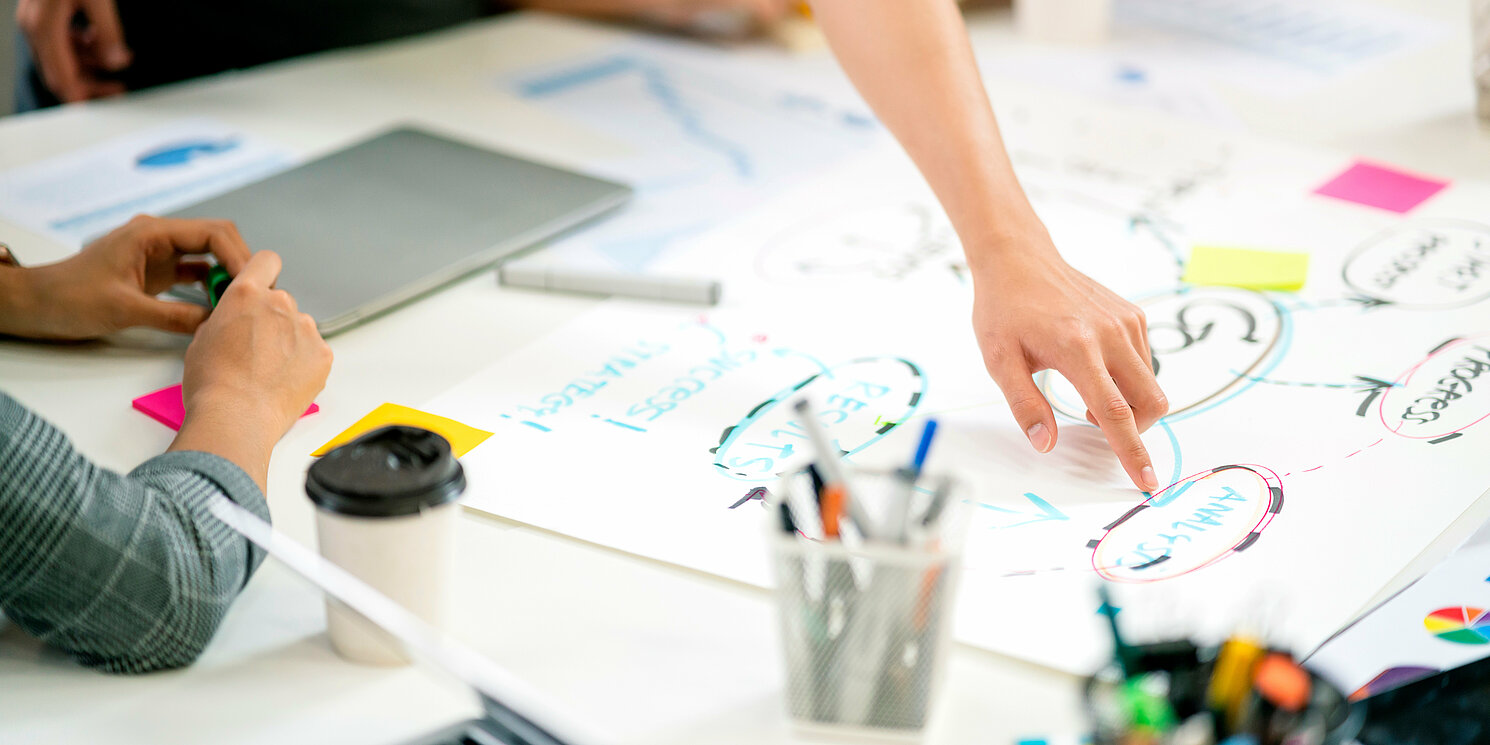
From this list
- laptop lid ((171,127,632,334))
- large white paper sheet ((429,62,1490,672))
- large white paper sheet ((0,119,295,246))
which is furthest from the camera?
large white paper sheet ((0,119,295,246))

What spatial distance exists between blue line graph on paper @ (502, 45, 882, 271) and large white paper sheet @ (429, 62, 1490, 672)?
0.16 ft

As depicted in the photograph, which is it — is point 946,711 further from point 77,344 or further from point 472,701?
point 77,344

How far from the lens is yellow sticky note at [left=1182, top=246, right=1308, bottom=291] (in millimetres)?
926

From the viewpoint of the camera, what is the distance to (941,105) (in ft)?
2.85

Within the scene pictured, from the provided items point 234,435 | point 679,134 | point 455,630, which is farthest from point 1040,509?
point 679,134

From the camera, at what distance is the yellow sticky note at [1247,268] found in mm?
926

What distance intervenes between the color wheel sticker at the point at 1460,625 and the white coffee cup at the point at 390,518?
1.52 ft

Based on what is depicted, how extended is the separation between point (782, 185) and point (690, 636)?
618mm

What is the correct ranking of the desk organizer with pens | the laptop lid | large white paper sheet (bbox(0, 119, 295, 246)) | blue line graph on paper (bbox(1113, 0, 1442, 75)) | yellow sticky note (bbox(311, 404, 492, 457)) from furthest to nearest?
blue line graph on paper (bbox(1113, 0, 1442, 75)) < large white paper sheet (bbox(0, 119, 295, 246)) < the laptop lid < yellow sticky note (bbox(311, 404, 492, 457)) < the desk organizer with pens

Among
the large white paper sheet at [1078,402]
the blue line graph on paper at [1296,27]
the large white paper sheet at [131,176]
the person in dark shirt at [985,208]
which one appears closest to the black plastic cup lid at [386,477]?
the large white paper sheet at [1078,402]

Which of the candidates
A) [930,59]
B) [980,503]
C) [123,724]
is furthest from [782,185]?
[123,724]

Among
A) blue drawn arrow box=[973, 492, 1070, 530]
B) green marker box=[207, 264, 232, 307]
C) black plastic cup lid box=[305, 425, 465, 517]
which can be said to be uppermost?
black plastic cup lid box=[305, 425, 465, 517]

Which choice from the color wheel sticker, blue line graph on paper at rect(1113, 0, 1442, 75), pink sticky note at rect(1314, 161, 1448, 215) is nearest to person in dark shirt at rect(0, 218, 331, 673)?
the color wheel sticker

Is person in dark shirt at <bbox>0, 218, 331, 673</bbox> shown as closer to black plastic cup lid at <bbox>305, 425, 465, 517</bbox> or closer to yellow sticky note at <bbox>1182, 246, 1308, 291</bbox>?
black plastic cup lid at <bbox>305, 425, 465, 517</bbox>
